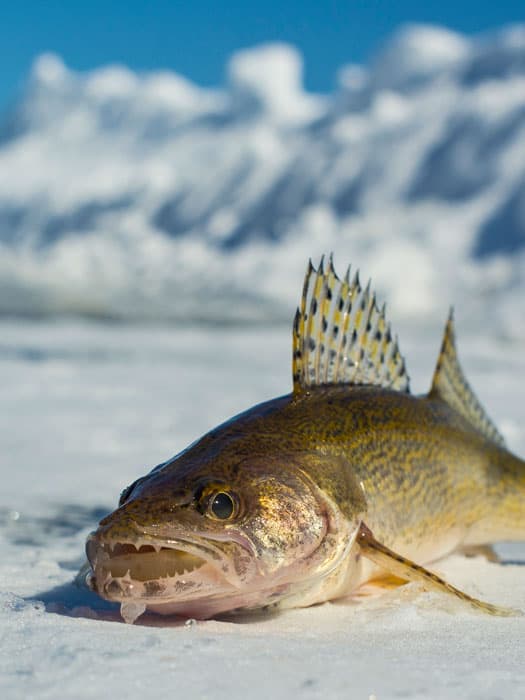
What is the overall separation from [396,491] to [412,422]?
35 centimetres

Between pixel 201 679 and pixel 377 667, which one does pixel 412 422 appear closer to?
pixel 377 667

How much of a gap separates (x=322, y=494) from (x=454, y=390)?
1.33 m

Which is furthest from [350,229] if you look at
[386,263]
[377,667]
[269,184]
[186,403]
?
[377,667]

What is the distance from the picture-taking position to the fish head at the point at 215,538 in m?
2.19

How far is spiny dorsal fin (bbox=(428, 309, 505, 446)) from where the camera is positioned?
3506mm

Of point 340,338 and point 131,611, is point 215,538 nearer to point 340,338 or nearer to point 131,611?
point 131,611

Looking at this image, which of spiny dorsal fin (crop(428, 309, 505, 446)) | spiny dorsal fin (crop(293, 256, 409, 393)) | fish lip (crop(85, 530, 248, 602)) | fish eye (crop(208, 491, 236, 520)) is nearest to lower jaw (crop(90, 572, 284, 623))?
fish lip (crop(85, 530, 248, 602))

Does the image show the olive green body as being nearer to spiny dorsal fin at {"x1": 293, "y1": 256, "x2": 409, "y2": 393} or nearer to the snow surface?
spiny dorsal fin at {"x1": 293, "y1": 256, "x2": 409, "y2": 393}

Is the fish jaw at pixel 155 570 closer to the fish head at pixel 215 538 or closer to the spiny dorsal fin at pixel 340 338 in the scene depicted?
the fish head at pixel 215 538

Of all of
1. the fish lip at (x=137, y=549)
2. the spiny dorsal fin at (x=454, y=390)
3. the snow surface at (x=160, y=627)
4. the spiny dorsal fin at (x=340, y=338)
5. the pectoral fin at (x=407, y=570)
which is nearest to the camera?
the snow surface at (x=160, y=627)

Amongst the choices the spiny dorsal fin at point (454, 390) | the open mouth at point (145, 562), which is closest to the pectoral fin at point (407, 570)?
the open mouth at point (145, 562)

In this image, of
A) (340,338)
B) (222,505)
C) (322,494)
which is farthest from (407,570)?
(340,338)

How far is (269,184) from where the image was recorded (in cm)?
2403

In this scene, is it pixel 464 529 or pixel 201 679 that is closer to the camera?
pixel 201 679
